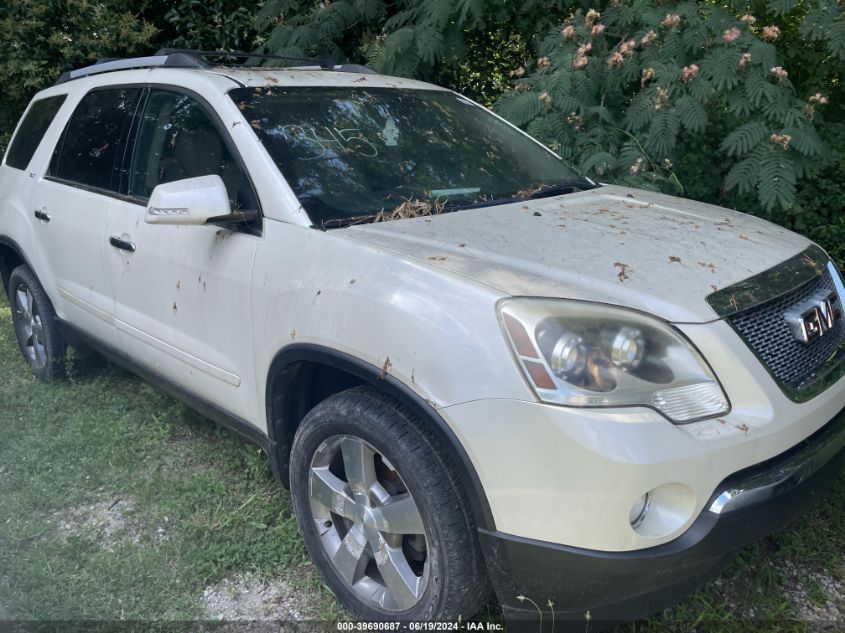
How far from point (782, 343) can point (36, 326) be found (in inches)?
167

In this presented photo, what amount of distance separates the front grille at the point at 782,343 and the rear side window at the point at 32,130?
13.0ft

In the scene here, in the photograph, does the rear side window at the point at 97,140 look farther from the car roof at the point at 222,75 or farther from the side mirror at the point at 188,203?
the side mirror at the point at 188,203

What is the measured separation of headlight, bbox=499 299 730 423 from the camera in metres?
2.01

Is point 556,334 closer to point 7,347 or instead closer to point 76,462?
point 76,462

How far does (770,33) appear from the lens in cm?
439

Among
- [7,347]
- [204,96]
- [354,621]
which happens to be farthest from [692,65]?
[7,347]

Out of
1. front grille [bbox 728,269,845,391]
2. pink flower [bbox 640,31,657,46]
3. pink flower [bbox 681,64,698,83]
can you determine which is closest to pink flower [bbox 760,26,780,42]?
pink flower [bbox 681,64,698,83]

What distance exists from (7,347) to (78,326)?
176 cm

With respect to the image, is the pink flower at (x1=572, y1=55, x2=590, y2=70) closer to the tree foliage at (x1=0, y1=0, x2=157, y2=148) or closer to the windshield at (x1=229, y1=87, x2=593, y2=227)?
the windshield at (x1=229, y1=87, x2=593, y2=227)

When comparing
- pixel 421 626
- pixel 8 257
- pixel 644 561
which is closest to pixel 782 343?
pixel 644 561

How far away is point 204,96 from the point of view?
3.22 meters

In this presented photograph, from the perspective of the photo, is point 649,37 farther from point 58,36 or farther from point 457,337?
point 58,36

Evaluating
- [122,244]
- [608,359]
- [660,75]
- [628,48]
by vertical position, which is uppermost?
[628,48]

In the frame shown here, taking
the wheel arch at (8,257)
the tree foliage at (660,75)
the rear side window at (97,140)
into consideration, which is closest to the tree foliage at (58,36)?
the tree foliage at (660,75)
